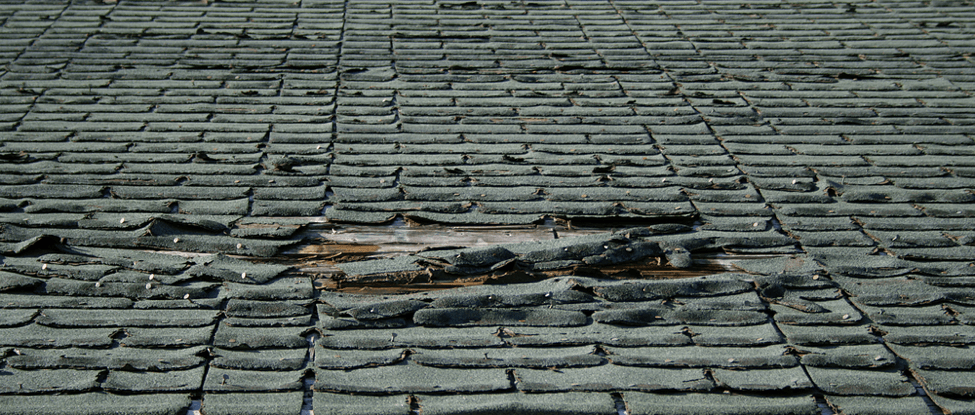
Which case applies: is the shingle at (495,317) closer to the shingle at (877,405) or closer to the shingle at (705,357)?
the shingle at (705,357)

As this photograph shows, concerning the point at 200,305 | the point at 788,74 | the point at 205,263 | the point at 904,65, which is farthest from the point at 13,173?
the point at 904,65

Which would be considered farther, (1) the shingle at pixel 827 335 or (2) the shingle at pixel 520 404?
(1) the shingle at pixel 827 335

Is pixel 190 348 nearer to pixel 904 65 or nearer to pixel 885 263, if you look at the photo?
pixel 885 263

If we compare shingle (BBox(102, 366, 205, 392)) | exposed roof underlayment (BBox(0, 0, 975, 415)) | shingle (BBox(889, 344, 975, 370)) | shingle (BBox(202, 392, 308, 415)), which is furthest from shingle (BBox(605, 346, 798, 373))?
shingle (BBox(102, 366, 205, 392))

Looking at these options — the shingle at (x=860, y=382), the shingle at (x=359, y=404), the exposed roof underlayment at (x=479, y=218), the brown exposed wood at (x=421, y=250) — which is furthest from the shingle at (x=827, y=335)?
the shingle at (x=359, y=404)

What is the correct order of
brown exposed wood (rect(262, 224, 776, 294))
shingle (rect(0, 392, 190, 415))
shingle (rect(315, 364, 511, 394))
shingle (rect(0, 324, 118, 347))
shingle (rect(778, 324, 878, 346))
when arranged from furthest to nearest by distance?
brown exposed wood (rect(262, 224, 776, 294)) < shingle (rect(778, 324, 878, 346)) < shingle (rect(0, 324, 118, 347)) < shingle (rect(315, 364, 511, 394)) < shingle (rect(0, 392, 190, 415))

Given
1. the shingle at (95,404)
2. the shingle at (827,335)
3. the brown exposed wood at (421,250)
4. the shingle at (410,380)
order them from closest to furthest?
the shingle at (95,404) → the shingle at (410,380) → the shingle at (827,335) → the brown exposed wood at (421,250)

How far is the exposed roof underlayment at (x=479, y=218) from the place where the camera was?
1.84 metres

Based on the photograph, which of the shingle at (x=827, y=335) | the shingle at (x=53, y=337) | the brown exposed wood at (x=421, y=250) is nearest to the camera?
the shingle at (x=53, y=337)

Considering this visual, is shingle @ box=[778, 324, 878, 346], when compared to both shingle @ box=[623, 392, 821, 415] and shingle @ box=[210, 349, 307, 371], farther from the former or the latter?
shingle @ box=[210, 349, 307, 371]

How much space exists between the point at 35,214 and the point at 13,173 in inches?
16.0

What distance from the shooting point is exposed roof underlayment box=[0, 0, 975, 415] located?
184cm

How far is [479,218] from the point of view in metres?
2.54

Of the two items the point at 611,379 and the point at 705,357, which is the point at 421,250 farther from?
the point at 705,357
